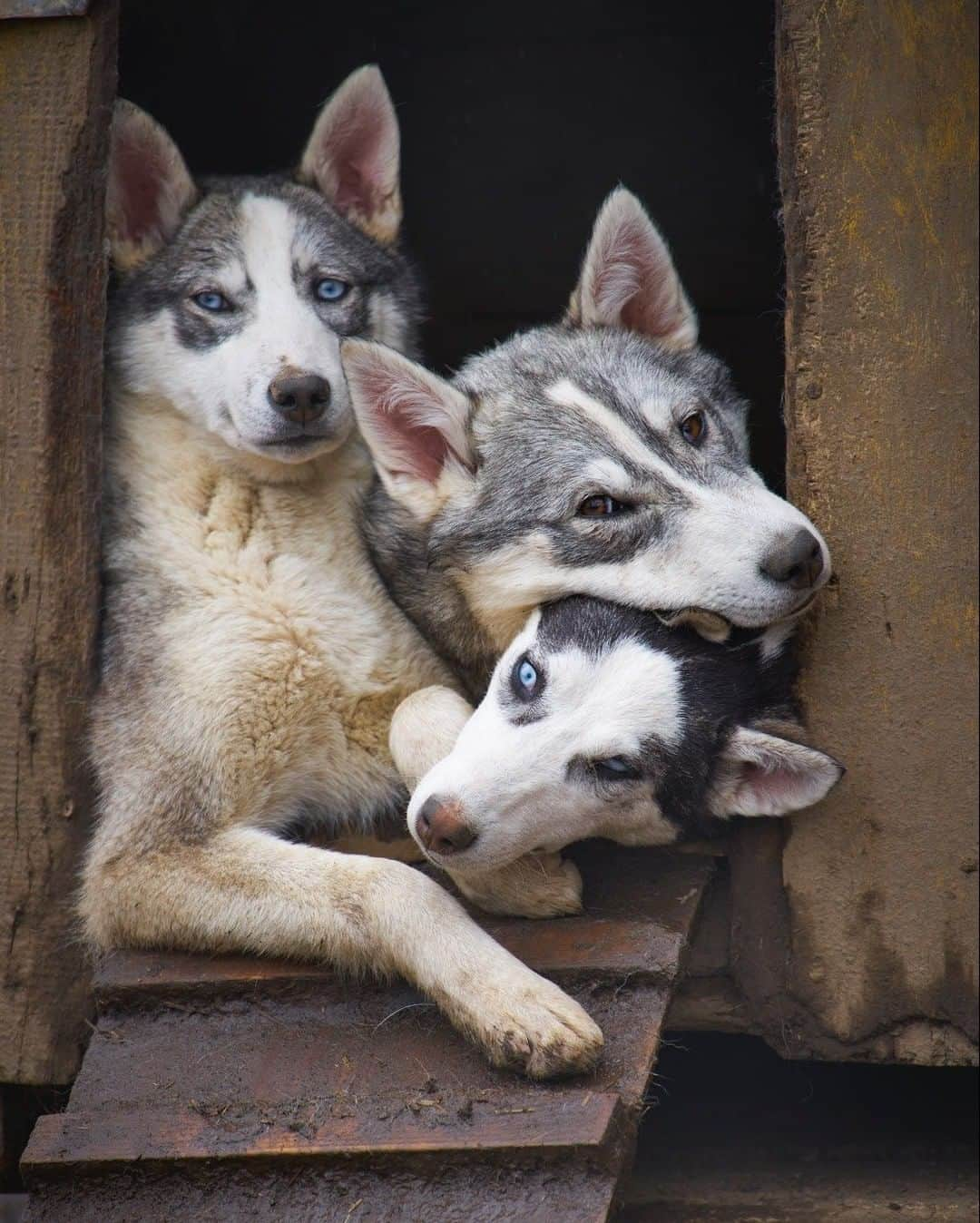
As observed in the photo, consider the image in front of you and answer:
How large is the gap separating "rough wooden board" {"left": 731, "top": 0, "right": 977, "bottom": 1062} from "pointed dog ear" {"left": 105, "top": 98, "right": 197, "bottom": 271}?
2.12 meters

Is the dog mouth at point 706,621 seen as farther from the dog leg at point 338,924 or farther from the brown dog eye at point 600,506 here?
the dog leg at point 338,924

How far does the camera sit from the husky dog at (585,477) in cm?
363

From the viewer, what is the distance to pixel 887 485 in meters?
3.59

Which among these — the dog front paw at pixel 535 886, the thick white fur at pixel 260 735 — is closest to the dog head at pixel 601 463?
the thick white fur at pixel 260 735

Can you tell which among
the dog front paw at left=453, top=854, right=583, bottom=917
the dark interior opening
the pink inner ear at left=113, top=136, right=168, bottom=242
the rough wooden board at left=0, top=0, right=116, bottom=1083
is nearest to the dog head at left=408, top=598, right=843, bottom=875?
the dog front paw at left=453, top=854, right=583, bottom=917

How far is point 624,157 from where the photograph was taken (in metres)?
6.50

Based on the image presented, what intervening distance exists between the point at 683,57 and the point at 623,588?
343 cm

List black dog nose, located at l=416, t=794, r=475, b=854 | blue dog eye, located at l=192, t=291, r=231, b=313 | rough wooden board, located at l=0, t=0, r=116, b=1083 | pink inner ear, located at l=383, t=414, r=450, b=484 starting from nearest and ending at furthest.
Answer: black dog nose, located at l=416, t=794, r=475, b=854, rough wooden board, located at l=0, t=0, r=116, b=1083, pink inner ear, located at l=383, t=414, r=450, b=484, blue dog eye, located at l=192, t=291, r=231, b=313

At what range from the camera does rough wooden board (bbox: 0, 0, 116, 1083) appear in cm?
404

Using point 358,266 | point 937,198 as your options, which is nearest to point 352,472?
point 358,266

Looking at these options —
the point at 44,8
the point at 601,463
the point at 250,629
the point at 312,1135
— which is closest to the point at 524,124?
the point at 44,8

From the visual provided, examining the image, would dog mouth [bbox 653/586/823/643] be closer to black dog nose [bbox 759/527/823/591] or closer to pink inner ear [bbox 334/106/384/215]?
black dog nose [bbox 759/527/823/591]

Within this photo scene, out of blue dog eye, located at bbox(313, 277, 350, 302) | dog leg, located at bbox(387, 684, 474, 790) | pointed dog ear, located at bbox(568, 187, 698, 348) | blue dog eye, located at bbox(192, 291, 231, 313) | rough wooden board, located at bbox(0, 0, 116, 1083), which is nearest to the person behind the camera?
dog leg, located at bbox(387, 684, 474, 790)

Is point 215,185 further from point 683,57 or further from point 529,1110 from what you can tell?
point 529,1110
